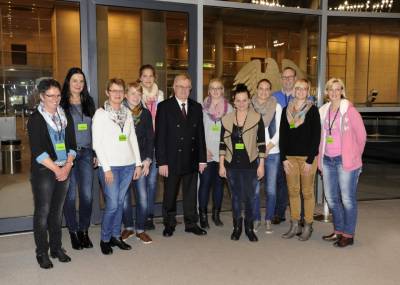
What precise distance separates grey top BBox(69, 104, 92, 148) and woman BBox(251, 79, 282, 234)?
1.69 m

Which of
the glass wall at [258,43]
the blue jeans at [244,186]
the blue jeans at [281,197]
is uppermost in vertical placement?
the glass wall at [258,43]

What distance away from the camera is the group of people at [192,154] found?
363 centimetres

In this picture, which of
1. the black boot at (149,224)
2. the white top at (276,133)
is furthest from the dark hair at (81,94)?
the white top at (276,133)

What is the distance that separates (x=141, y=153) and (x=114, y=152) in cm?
46

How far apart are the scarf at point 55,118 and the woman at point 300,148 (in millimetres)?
2090

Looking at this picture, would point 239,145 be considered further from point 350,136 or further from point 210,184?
point 350,136

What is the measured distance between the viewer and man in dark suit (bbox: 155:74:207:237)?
13.4 feet

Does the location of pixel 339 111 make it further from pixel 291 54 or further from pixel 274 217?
pixel 291 54

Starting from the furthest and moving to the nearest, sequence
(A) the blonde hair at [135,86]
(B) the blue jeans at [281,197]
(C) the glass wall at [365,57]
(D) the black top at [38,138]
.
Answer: (C) the glass wall at [365,57] < (B) the blue jeans at [281,197] < (A) the blonde hair at [135,86] < (D) the black top at [38,138]

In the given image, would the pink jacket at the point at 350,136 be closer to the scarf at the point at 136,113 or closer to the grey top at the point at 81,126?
the scarf at the point at 136,113

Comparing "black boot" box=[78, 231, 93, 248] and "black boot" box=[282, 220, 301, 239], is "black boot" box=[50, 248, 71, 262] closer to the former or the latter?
"black boot" box=[78, 231, 93, 248]

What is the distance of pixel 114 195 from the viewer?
3709 mm

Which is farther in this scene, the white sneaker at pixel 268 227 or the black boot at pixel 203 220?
the black boot at pixel 203 220

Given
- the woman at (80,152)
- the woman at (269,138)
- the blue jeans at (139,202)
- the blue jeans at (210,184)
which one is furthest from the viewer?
the blue jeans at (210,184)
